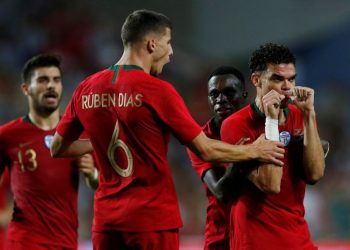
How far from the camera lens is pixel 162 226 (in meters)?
3.96

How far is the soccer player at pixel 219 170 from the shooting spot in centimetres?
438

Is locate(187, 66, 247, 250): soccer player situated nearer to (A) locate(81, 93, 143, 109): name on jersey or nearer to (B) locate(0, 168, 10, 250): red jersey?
(A) locate(81, 93, 143, 109): name on jersey

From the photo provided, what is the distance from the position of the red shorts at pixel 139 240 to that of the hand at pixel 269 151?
0.64 metres

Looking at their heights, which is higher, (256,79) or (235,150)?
(256,79)

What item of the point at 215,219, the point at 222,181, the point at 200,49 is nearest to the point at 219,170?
the point at 215,219

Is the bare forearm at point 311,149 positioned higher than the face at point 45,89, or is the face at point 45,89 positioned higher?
the face at point 45,89

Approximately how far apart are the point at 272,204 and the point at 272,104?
553mm

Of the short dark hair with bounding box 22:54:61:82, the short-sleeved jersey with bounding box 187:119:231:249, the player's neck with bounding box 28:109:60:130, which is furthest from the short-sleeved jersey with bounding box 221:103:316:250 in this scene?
the short dark hair with bounding box 22:54:61:82

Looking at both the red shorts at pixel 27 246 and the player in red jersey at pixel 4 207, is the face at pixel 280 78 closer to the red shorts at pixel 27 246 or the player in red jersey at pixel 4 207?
the red shorts at pixel 27 246

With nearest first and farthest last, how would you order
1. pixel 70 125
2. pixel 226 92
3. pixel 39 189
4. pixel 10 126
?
pixel 70 125, pixel 226 92, pixel 39 189, pixel 10 126

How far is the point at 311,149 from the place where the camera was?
13.1ft

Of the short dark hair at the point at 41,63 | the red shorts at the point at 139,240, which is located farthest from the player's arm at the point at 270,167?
the short dark hair at the point at 41,63

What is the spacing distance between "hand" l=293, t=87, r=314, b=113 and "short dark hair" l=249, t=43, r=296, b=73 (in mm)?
258

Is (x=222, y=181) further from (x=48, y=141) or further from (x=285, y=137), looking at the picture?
(x=48, y=141)
